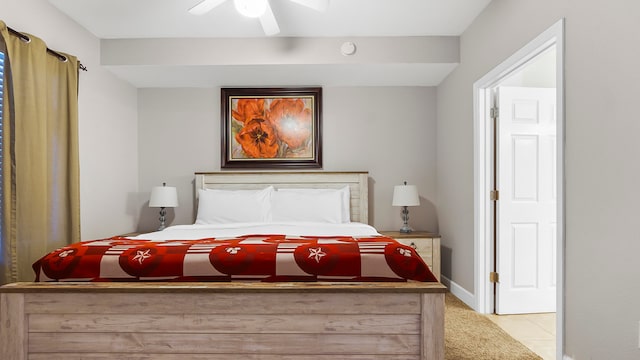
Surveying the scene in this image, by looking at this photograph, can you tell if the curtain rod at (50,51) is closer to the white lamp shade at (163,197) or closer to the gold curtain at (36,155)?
the gold curtain at (36,155)

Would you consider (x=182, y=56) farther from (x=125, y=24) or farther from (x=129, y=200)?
(x=129, y=200)

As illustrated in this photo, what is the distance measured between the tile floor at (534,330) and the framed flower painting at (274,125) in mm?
2356

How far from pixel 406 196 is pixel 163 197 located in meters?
2.45

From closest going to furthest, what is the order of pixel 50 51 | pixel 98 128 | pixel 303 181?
pixel 50 51, pixel 98 128, pixel 303 181

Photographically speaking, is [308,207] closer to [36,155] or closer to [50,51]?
[36,155]

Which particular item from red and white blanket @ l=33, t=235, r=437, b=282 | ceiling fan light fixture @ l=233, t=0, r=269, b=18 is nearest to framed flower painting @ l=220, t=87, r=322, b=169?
ceiling fan light fixture @ l=233, t=0, r=269, b=18

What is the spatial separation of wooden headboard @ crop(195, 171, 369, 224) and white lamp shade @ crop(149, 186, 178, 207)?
30 centimetres

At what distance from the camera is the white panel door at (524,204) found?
3383 mm

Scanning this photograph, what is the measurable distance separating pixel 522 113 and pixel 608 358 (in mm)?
2052

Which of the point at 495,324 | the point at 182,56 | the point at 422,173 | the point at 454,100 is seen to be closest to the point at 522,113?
the point at 454,100

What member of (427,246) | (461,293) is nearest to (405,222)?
(427,246)

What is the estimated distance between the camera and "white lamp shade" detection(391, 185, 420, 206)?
4.21m

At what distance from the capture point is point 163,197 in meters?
4.20

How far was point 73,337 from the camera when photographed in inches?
76.9
